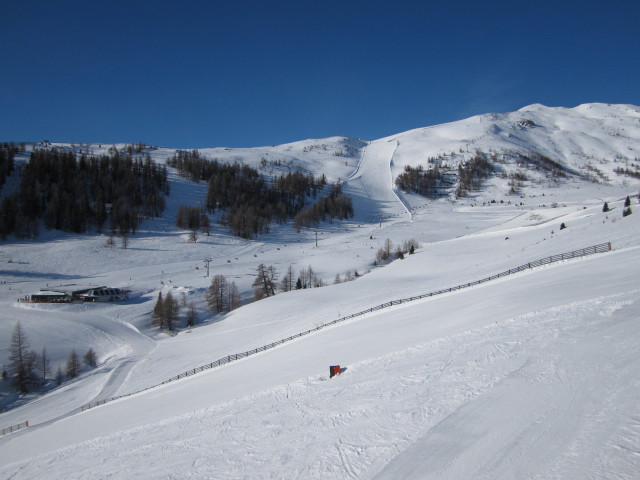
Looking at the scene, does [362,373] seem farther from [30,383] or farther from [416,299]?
[30,383]

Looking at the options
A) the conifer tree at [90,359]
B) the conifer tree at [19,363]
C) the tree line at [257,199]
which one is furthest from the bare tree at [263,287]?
the tree line at [257,199]

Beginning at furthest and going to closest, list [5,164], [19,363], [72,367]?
[5,164] → [72,367] → [19,363]

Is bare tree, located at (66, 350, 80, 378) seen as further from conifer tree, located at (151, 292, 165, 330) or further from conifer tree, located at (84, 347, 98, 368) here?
conifer tree, located at (151, 292, 165, 330)

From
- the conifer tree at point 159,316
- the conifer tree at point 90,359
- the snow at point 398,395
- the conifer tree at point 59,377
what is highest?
the snow at point 398,395

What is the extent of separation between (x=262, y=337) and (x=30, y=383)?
78.8ft

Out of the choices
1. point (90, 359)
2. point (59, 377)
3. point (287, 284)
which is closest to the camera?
point (59, 377)

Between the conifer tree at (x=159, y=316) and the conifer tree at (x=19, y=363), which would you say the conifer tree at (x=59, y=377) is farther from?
the conifer tree at (x=159, y=316)

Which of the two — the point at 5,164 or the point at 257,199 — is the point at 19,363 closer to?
the point at 257,199

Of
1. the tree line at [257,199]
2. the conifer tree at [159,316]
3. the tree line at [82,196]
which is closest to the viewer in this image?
the conifer tree at [159,316]

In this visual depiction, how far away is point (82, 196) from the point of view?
10456 centimetres

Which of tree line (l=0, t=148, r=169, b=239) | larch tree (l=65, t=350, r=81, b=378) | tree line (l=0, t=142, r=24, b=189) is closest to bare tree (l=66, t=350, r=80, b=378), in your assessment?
larch tree (l=65, t=350, r=81, b=378)

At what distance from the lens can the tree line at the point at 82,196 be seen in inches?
3583

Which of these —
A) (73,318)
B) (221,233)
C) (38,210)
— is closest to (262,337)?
(73,318)

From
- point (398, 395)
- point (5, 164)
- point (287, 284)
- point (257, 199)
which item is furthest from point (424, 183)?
point (398, 395)
